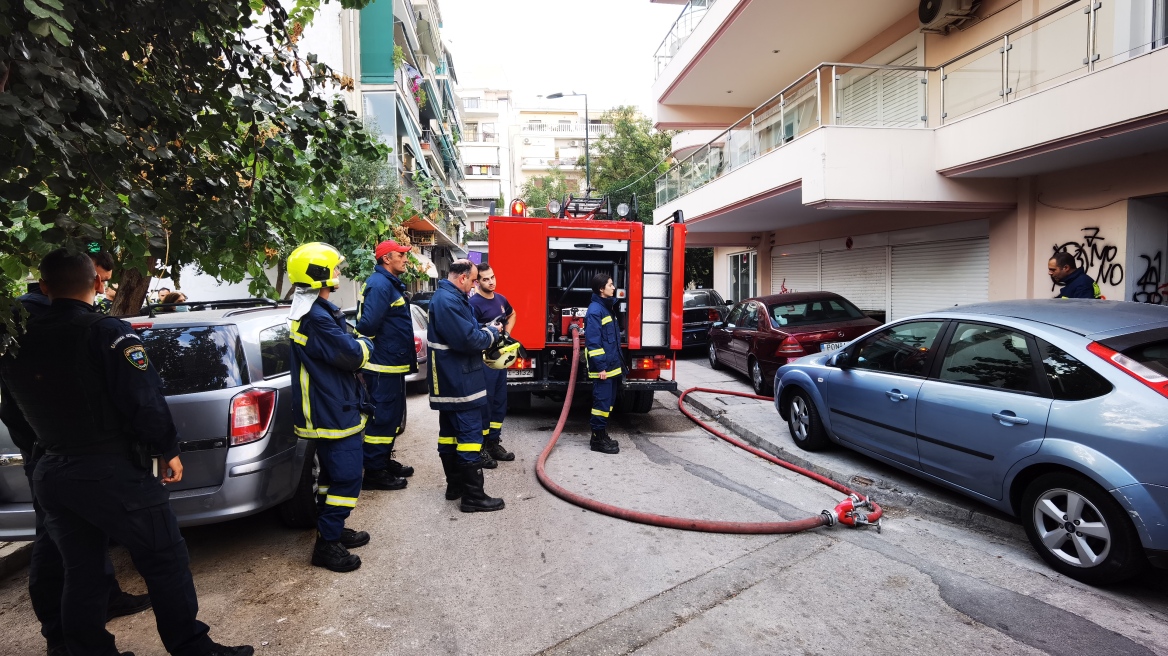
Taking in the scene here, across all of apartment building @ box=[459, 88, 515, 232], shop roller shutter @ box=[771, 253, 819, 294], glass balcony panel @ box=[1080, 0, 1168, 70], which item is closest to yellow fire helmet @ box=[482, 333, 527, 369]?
glass balcony panel @ box=[1080, 0, 1168, 70]

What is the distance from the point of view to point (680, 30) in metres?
15.9

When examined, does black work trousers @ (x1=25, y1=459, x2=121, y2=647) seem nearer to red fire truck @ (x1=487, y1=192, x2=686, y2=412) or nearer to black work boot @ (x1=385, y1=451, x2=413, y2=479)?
black work boot @ (x1=385, y1=451, x2=413, y2=479)

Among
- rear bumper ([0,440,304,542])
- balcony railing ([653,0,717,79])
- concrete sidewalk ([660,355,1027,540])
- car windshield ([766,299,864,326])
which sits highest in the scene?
balcony railing ([653,0,717,79])

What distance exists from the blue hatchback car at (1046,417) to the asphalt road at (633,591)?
1.12 feet

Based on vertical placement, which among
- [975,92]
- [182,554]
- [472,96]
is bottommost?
[182,554]

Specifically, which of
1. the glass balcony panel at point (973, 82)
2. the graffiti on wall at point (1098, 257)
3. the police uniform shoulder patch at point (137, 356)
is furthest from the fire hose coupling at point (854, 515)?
the glass balcony panel at point (973, 82)

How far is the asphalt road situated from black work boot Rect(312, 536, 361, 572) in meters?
0.06

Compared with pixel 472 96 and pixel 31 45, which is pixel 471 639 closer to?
pixel 31 45

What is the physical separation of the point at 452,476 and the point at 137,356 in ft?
8.88

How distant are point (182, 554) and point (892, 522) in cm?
434

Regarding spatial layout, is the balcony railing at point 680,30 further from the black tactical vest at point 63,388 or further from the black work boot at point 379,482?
the black tactical vest at point 63,388

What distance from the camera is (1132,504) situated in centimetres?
325

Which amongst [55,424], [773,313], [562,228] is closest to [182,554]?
[55,424]

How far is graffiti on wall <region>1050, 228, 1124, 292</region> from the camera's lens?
777 cm
